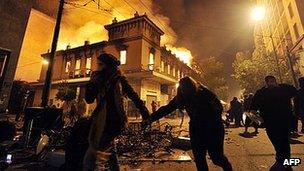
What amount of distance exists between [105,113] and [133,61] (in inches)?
938

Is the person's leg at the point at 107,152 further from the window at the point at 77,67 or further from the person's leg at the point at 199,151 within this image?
the window at the point at 77,67

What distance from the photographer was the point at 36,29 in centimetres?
3459

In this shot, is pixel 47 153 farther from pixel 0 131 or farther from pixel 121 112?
pixel 121 112

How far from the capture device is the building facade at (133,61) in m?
25.5

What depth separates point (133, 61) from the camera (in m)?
26.1

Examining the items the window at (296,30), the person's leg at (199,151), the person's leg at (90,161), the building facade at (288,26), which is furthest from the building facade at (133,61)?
the person's leg at (90,161)

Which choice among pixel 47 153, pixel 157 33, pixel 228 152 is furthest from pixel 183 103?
pixel 157 33

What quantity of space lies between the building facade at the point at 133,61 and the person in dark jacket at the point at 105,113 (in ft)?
67.7

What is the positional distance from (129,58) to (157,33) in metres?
6.86

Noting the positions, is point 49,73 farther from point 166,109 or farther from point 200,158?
point 200,158

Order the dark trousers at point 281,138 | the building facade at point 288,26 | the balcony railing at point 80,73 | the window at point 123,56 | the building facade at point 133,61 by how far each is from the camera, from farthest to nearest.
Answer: the building facade at point 288,26 → the balcony railing at point 80,73 → the window at point 123,56 → the building facade at point 133,61 → the dark trousers at point 281,138

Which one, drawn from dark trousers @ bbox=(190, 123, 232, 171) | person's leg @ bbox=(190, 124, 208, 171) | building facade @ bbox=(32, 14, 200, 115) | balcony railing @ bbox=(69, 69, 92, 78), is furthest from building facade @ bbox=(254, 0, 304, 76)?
person's leg @ bbox=(190, 124, 208, 171)

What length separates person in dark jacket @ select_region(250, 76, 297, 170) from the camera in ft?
12.9

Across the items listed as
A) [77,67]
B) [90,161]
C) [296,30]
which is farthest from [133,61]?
[296,30]
